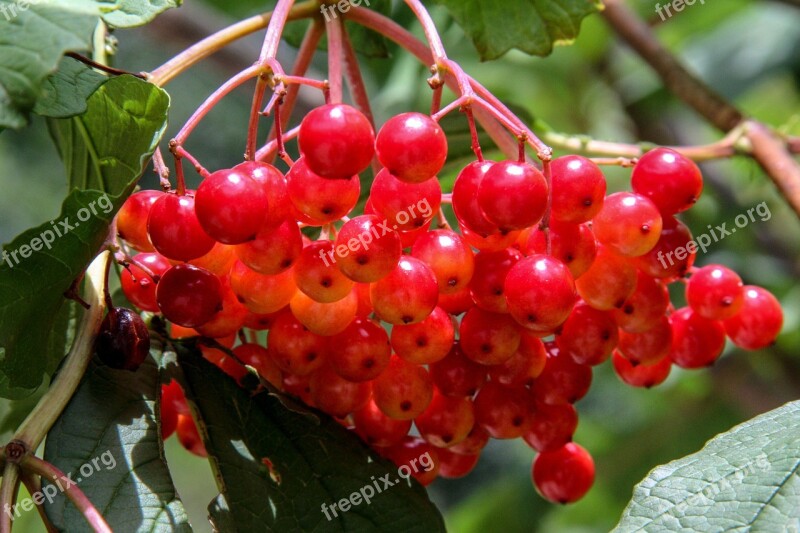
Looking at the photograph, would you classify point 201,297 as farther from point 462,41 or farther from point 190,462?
point 190,462

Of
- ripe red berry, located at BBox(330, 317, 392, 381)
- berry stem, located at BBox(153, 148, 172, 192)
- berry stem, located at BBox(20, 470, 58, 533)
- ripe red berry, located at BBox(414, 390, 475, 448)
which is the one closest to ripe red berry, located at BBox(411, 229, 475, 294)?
ripe red berry, located at BBox(330, 317, 392, 381)

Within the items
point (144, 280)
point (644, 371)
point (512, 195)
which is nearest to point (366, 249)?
point (512, 195)

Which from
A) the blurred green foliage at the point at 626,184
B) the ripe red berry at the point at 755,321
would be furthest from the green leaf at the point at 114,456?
the blurred green foliage at the point at 626,184

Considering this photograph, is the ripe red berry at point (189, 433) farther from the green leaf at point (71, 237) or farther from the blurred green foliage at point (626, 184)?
the blurred green foliage at point (626, 184)

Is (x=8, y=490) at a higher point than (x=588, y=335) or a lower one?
lower

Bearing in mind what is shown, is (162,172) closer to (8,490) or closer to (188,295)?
(188,295)

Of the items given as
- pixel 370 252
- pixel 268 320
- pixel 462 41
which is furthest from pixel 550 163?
pixel 462 41

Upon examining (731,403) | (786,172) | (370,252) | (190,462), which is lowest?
(190,462)
